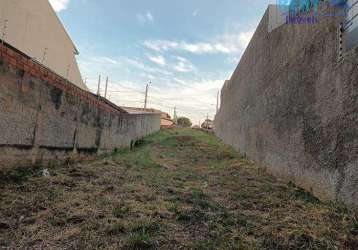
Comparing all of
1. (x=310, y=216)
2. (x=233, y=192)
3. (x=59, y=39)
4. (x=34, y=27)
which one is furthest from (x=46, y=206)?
(x=59, y=39)

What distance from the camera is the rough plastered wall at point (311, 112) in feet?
8.34

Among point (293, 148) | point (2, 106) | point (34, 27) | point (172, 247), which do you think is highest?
point (34, 27)

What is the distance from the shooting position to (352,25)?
105 inches

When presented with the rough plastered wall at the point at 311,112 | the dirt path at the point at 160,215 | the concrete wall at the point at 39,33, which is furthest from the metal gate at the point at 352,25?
the concrete wall at the point at 39,33

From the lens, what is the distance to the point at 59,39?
1134 cm

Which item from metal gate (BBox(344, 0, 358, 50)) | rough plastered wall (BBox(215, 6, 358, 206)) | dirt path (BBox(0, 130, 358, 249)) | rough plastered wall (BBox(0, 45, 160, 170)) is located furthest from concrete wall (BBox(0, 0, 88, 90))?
metal gate (BBox(344, 0, 358, 50))

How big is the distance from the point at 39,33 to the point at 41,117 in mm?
7056

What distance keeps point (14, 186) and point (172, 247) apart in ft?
7.26

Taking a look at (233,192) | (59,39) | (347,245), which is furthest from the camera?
(59,39)

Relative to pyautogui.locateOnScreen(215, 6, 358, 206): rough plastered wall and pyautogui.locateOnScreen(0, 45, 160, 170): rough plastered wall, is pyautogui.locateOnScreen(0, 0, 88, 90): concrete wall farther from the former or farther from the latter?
pyautogui.locateOnScreen(215, 6, 358, 206): rough plastered wall

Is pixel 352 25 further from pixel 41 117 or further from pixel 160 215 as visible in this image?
pixel 41 117

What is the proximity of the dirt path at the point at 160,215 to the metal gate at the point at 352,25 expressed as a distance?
5.55 feet

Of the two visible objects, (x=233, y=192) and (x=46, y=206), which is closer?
(x=46, y=206)

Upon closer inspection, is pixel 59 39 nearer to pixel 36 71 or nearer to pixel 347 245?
pixel 36 71
